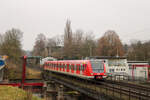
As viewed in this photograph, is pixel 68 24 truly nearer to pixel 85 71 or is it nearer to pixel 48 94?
pixel 48 94

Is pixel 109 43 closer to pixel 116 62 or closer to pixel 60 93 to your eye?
pixel 116 62

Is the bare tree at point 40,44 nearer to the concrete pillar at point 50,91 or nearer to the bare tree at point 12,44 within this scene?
the bare tree at point 12,44

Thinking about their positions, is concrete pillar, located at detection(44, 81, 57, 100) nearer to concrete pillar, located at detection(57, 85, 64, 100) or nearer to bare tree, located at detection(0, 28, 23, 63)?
concrete pillar, located at detection(57, 85, 64, 100)

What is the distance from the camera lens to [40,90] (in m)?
37.7

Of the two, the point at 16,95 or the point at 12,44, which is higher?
the point at 12,44

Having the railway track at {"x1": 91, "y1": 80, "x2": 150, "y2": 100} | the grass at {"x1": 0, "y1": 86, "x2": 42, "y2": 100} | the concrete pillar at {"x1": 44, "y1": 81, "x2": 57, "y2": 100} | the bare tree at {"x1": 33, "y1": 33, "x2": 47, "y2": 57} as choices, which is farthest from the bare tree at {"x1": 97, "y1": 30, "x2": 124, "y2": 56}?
the grass at {"x1": 0, "y1": 86, "x2": 42, "y2": 100}

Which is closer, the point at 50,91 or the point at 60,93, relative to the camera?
the point at 60,93

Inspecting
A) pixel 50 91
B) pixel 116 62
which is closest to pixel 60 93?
pixel 50 91

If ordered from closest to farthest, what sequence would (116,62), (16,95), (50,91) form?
1. (16,95)
2. (116,62)
3. (50,91)

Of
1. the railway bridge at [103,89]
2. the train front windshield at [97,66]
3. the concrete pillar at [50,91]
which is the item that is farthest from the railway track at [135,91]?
the concrete pillar at [50,91]

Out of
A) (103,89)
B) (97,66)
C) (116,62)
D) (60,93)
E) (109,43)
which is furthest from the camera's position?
(109,43)

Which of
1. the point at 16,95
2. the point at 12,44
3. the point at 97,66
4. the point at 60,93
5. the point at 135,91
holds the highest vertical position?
the point at 12,44

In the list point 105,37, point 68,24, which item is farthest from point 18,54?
point 68,24

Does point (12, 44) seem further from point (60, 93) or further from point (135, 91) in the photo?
point (135, 91)
